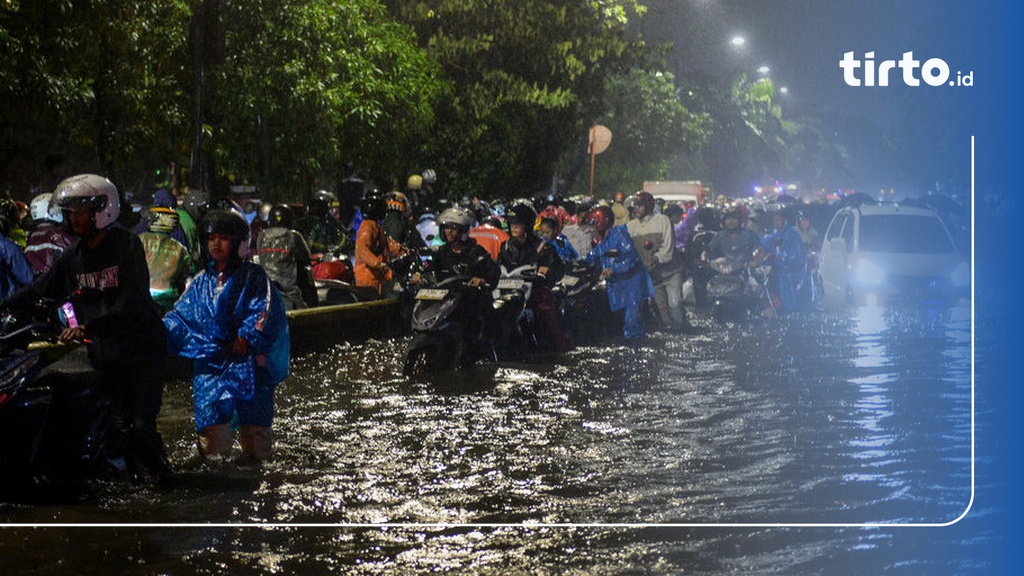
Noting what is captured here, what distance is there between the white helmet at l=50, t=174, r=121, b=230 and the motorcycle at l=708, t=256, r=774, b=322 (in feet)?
43.8

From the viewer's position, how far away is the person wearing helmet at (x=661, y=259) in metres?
19.1

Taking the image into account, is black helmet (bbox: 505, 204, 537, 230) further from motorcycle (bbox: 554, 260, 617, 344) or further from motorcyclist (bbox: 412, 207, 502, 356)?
motorcyclist (bbox: 412, 207, 502, 356)

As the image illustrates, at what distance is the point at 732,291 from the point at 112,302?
13470 millimetres

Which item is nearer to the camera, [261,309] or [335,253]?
[261,309]

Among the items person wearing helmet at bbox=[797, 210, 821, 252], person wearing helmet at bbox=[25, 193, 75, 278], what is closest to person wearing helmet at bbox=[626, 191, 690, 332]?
person wearing helmet at bbox=[25, 193, 75, 278]

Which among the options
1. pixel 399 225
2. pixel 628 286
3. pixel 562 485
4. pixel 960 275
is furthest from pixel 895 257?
pixel 562 485

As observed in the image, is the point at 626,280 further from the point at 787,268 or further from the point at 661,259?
the point at 787,268

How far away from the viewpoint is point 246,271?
28.5 ft

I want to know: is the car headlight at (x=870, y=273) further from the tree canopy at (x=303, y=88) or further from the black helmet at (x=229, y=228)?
the black helmet at (x=229, y=228)

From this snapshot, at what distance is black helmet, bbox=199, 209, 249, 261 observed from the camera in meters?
8.54

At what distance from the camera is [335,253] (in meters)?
19.1

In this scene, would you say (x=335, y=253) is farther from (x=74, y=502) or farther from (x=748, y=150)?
(x=748, y=150)

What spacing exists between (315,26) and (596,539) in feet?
56.2

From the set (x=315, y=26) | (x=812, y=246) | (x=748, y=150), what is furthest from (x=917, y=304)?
(x=748, y=150)
